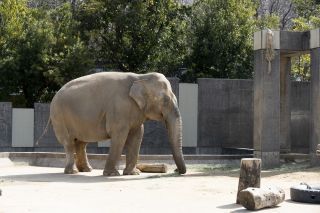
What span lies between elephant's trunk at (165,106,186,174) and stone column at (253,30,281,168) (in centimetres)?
407

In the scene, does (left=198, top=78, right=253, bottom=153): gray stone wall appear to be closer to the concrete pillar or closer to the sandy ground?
the concrete pillar

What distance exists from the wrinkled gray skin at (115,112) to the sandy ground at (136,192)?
2.70 feet

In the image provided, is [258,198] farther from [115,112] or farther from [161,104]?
[115,112]

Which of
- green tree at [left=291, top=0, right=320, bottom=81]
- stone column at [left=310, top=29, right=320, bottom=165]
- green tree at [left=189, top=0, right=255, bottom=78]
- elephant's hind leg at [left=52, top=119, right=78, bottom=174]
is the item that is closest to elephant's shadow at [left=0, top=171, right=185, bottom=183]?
elephant's hind leg at [left=52, top=119, right=78, bottom=174]

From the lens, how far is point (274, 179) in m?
16.4

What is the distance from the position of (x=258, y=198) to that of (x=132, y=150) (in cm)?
738

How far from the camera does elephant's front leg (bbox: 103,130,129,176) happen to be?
17578mm

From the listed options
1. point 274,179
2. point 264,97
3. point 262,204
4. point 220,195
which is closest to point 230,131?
point 264,97

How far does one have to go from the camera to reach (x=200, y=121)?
94.0ft

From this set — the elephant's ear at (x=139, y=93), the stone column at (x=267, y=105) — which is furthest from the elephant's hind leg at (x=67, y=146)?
the stone column at (x=267, y=105)

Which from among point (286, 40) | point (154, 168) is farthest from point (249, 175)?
point (286, 40)

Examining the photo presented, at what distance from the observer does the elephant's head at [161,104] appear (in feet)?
57.5

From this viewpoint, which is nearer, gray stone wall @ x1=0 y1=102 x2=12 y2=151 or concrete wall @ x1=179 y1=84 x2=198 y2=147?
gray stone wall @ x1=0 y1=102 x2=12 y2=151

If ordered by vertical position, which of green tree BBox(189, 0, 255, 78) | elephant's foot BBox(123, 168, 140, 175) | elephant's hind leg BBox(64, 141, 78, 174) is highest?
green tree BBox(189, 0, 255, 78)
